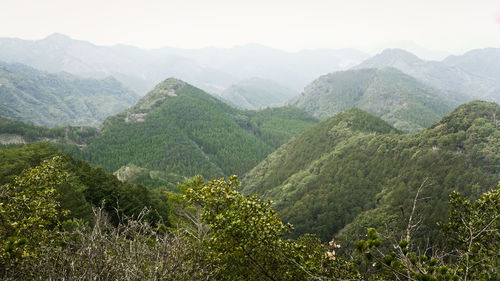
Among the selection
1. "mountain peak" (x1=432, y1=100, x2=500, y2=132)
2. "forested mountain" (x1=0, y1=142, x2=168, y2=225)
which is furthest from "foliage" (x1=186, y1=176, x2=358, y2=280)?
"mountain peak" (x1=432, y1=100, x2=500, y2=132)

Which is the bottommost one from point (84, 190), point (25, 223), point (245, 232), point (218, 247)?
point (84, 190)

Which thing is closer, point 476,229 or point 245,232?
point 476,229

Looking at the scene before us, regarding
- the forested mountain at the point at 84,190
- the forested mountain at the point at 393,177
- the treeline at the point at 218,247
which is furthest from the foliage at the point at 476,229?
the forested mountain at the point at 393,177

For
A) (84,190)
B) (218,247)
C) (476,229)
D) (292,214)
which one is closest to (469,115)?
(292,214)

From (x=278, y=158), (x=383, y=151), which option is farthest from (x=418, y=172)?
(x=278, y=158)

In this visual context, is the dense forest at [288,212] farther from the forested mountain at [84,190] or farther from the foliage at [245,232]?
the forested mountain at [84,190]

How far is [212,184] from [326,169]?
133 m

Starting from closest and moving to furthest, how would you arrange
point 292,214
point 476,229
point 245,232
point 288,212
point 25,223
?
point 476,229
point 245,232
point 25,223
point 292,214
point 288,212

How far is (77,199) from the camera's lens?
41.4 meters

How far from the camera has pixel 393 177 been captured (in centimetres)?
11112

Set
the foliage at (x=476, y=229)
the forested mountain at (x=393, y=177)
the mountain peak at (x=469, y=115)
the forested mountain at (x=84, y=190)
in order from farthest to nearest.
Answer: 1. the mountain peak at (x=469, y=115)
2. the forested mountain at (x=393, y=177)
3. the forested mountain at (x=84, y=190)
4. the foliage at (x=476, y=229)

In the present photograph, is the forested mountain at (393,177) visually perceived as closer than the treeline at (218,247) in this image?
No

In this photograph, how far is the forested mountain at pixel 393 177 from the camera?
8856 centimetres

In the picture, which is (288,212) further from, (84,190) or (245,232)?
(245,232)
